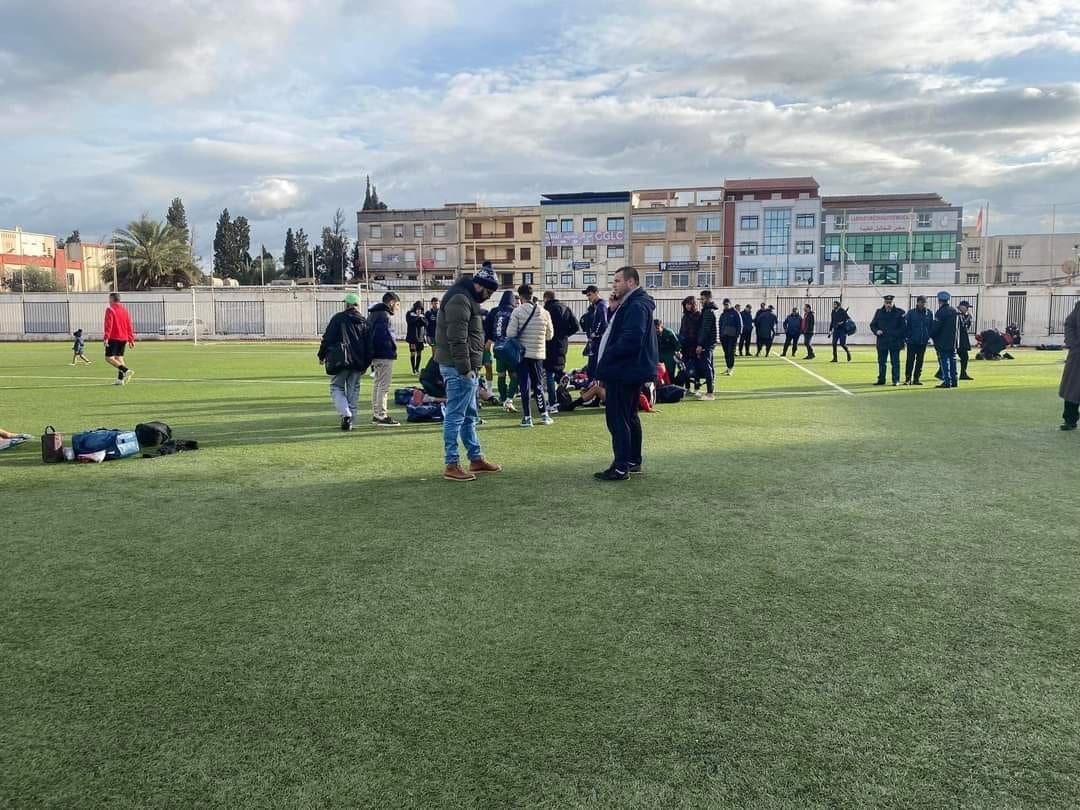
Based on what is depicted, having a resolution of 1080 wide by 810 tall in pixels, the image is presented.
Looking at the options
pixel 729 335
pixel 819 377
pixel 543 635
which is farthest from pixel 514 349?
pixel 819 377

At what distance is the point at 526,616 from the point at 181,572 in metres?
2.27

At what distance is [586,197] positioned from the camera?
90.1 m

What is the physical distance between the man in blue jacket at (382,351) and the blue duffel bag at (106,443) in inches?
136

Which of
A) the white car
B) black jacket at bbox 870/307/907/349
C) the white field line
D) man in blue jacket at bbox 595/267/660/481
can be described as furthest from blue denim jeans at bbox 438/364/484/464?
the white car

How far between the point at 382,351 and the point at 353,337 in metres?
0.50

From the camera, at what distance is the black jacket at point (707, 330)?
14.8m

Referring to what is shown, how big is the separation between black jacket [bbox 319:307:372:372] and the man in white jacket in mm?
2014

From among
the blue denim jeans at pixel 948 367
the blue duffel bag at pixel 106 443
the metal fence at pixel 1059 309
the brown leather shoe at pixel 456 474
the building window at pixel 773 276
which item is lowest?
the brown leather shoe at pixel 456 474

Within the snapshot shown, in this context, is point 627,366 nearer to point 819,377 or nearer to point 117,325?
point 819,377

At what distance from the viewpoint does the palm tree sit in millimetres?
69000

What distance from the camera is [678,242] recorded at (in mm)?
88625

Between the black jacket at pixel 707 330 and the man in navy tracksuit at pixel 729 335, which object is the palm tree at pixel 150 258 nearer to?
the man in navy tracksuit at pixel 729 335

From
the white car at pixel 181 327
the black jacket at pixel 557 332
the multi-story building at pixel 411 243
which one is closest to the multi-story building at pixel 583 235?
the multi-story building at pixel 411 243

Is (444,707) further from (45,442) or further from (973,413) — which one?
(973,413)
